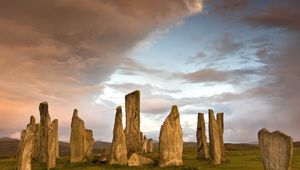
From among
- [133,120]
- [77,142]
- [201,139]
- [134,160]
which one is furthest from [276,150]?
[201,139]

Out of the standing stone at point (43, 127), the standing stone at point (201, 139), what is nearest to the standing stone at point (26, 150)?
the standing stone at point (43, 127)

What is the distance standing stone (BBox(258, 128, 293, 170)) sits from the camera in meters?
26.0

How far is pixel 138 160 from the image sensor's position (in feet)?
143

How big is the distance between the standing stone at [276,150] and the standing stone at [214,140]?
64.8ft

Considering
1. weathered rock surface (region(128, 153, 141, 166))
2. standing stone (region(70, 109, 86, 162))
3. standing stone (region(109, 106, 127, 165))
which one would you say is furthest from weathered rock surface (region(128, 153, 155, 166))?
standing stone (region(70, 109, 86, 162))

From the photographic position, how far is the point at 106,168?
41.1m

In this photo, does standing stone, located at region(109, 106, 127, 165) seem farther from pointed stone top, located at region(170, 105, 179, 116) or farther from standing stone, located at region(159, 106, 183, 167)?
pointed stone top, located at region(170, 105, 179, 116)

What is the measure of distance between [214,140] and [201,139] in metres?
6.35

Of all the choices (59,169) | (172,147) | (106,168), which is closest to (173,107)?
(172,147)

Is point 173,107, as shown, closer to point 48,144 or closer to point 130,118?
point 130,118

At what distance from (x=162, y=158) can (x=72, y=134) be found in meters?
10.6

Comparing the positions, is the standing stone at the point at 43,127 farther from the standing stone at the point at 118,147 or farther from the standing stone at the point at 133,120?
the standing stone at the point at 118,147

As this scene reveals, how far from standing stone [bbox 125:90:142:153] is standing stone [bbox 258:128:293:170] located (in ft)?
78.0

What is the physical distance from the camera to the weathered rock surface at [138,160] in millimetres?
43156
